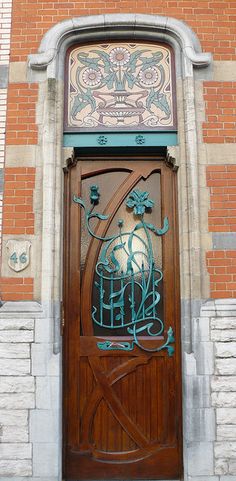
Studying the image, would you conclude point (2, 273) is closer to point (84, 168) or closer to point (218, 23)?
point (84, 168)

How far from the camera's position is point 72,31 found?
5.02 meters

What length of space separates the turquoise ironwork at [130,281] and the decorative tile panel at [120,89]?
0.76 m

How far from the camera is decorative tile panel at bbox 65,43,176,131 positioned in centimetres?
497

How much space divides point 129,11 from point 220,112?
151 centimetres

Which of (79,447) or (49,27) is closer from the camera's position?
(79,447)

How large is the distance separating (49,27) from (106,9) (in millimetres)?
656

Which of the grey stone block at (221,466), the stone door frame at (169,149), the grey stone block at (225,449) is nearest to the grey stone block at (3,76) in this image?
the stone door frame at (169,149)

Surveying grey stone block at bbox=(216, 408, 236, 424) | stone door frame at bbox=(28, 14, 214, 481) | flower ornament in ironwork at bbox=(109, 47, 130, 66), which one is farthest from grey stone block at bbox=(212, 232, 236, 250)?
flower ornament in ironwork at bbox=(109, 47, 130, 66)

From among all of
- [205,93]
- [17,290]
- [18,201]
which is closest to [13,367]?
[17,290]

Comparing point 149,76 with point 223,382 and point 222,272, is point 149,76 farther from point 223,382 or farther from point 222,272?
point 223,382

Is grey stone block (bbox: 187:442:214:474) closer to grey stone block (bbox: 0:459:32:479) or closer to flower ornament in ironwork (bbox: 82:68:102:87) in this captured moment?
grey stone block (bbox: 0:459:32:479)

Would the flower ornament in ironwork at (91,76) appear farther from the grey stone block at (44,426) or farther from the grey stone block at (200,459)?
the grey stone block at (200,459)

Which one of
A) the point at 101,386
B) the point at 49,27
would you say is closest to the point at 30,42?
the point at 49,27

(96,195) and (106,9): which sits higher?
(106,9)
